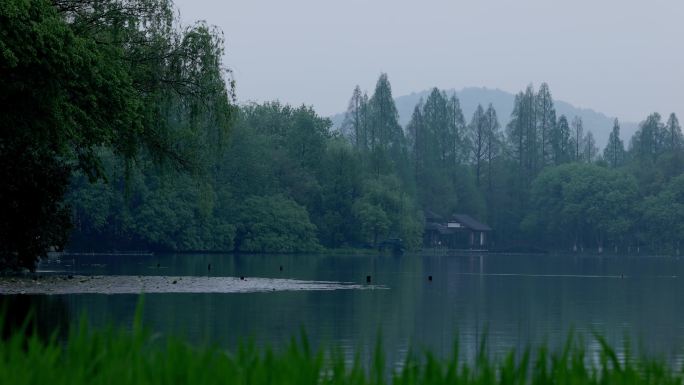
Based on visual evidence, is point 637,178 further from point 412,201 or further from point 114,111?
point 114,111

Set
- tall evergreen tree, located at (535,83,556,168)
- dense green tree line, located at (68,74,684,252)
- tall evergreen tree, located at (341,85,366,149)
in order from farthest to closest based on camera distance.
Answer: tall evergreen tree, located at (535,83,556,168)
tall evergreen tree, located at (341,85,366,149)
dense green tree line, located at (68,74,684,252)

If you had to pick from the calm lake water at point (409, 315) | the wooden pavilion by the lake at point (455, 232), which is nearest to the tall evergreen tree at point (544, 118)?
the wooden pavilion by the lake at point (455, 232)

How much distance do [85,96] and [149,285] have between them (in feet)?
62.3

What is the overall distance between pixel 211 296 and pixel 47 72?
14.8 meters

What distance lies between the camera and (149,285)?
158 ft

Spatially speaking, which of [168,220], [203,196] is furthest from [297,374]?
[168,220]

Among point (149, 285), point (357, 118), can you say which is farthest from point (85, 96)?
point (357, 118)

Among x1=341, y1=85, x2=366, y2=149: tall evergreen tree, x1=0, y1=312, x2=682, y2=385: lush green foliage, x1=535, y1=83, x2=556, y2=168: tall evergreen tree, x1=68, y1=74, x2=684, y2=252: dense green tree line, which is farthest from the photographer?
x1=535, y1=83, x2=556, y2=168: tall evergreen tree

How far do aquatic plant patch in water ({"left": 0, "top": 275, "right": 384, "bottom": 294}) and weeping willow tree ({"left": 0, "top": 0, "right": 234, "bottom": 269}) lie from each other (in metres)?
2.01

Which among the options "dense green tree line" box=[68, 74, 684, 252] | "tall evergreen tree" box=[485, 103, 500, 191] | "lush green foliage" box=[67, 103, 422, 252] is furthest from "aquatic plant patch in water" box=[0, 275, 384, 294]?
"tall evergreen tree" box=[485, 103, 500, 191]

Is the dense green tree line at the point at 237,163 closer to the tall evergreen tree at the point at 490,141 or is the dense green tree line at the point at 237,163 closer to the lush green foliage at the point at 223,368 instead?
the tall evergreen tree at the point at 490,141

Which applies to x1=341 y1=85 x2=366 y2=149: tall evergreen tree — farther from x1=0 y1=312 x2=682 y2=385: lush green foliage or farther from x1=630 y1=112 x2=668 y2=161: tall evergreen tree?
x1=0 y1=312 x2=682 y2=385: lush green foliage

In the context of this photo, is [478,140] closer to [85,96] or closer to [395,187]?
[395,187]

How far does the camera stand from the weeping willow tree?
92.2 ft
